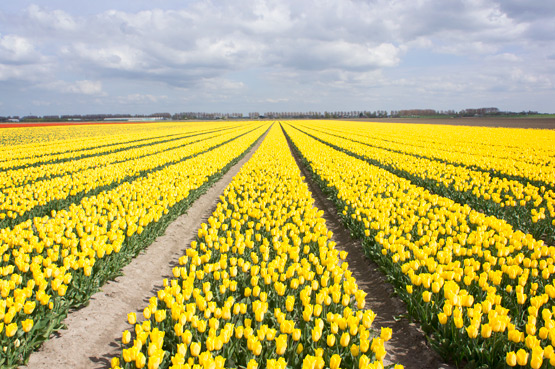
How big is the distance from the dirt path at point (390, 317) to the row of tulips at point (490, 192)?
3.58 m

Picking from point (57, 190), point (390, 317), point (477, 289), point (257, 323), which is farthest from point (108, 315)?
point (57, 190)

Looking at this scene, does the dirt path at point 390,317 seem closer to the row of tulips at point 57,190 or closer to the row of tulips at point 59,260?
the row of tulips at point 59,260

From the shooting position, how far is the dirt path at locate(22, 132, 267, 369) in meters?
3.64

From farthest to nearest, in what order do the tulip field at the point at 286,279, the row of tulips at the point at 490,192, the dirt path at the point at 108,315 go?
the row of tulips at the point at 490,192
the dirt path at the point at 108,315
the tulip field at the point at 286,279

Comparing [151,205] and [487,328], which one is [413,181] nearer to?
[151,205]

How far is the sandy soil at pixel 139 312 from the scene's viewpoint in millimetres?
3664

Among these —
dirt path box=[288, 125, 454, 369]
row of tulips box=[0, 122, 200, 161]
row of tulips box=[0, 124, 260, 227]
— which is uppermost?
row of tulips box=[0, 122, 200, 161]


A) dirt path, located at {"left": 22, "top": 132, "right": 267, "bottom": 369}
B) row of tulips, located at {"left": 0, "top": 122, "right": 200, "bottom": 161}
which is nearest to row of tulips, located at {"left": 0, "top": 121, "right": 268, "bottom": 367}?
dirt path, located at {"left": 22, "top": 132, "right": 267, "bottom": 369}

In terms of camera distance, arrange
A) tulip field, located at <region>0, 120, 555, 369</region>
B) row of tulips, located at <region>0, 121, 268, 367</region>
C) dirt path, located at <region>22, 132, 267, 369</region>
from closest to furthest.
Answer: tulip field, located at <region>0, 120, 555, 369</region> < row of tulips, located at <region>0, 121, 268, 367</region> < dirt path, located at <region>22, 132, 267, 369</region>

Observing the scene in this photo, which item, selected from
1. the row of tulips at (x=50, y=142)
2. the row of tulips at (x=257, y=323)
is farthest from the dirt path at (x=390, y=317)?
the row of tulips at (x=50, y=142)

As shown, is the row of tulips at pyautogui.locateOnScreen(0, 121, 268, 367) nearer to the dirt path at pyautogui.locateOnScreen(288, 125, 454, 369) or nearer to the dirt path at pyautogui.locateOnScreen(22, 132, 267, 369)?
the dirt path at pyautogui.locateOnScreen(22, 132, 267, 369)

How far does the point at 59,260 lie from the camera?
502cm

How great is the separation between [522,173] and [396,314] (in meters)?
10.1

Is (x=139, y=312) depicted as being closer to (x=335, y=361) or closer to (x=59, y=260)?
(x=59, y=260)
